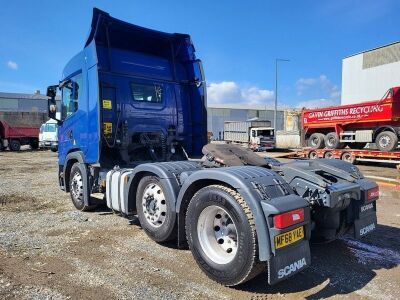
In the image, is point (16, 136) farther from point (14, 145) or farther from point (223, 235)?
point (223, 235)

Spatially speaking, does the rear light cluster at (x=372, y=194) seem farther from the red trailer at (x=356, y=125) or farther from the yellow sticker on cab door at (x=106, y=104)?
the red trailer at (x=356, y=125)

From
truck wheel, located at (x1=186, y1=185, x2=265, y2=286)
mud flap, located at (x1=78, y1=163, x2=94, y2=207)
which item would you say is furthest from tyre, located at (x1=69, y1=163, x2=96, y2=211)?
truck wheel, located at (x1=186, y1=185, x2=265, y2=286)

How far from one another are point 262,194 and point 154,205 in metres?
2.09

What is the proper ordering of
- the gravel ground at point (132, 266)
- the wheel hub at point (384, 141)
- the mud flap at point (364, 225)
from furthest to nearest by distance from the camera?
the wheel hub at point (384, 141) < the mud flap at point (364, 225) < the gravel ground at point (132, 266)

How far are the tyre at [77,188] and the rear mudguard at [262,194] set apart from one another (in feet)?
12.4

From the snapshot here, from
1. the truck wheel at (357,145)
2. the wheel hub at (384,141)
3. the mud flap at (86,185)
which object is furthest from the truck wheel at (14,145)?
the mud flap at (86,185)

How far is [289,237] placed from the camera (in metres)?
3.66

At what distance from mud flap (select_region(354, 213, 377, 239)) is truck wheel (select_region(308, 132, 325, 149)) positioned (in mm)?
18327

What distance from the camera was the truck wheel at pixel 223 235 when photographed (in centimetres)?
376

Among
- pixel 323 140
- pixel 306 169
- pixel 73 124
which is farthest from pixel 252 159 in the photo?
pixel 323 140

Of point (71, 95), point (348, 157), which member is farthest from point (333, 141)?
point (71, 95)

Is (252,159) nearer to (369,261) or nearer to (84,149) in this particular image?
(369,261)

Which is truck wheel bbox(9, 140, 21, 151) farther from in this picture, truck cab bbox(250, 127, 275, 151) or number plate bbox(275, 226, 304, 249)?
number plate bbox(275, 226, 304, 249)

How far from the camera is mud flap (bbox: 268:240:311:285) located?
140 inches
